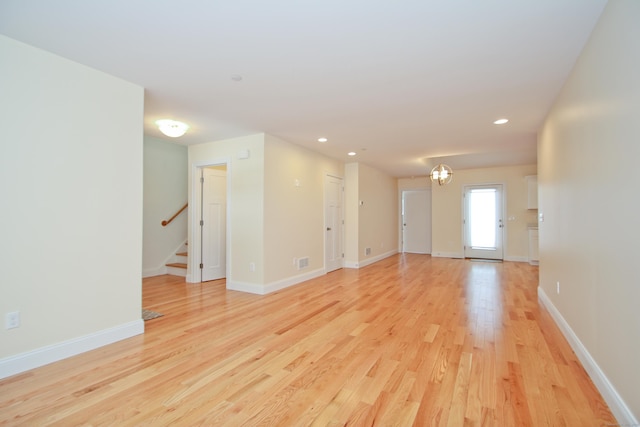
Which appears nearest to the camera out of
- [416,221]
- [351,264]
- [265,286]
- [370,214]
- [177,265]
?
[265,286]

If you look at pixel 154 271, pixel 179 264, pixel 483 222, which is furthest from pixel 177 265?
pixel 483 222

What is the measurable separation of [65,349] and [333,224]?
184 inches

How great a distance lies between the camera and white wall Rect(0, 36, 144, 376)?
220 centimetres

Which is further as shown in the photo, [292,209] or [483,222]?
[483,222]

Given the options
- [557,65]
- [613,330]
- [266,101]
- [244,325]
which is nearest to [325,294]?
[244,325]

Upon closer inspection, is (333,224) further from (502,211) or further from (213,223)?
(502,211)

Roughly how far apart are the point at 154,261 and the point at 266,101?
4.19 meters

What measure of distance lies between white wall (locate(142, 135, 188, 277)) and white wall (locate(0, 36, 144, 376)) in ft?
10.1

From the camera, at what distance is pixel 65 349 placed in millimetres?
2439

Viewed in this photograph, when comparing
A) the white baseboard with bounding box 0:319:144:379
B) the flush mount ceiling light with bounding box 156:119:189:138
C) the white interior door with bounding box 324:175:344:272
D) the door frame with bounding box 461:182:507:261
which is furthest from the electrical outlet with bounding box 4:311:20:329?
the door frame with bounding box 461:182:507:261

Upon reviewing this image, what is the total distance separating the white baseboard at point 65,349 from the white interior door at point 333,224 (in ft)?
12.4

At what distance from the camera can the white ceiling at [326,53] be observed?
1888 millimetres

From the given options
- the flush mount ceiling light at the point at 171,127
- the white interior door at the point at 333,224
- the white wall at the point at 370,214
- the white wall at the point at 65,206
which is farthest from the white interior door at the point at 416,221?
the white wall at the point at 65,206

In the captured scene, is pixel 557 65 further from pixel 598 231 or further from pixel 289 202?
pixel 289 202
